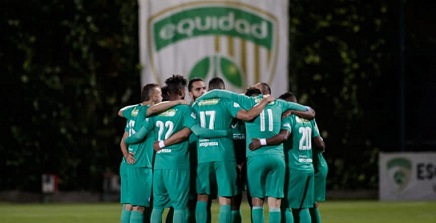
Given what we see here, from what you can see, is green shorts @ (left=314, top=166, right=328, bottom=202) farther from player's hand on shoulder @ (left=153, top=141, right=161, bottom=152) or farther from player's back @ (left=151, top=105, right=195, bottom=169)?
player's hand on shoulder @ (left=153, top=141, right=161, bottom=152)

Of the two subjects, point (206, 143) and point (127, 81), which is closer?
point (206, 143)

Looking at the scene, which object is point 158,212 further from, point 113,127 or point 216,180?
point 113,127

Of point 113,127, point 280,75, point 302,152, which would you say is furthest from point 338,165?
point 302,152

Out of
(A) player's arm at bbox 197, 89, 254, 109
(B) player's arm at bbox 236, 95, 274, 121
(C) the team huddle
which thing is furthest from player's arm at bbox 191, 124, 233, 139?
(A) player's arm at bbox 197, 89, 254, 109

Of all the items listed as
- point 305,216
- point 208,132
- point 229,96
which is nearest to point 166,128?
point 208,132

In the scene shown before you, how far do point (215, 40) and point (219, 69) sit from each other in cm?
62

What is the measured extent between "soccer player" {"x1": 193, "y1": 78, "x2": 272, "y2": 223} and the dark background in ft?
37.9

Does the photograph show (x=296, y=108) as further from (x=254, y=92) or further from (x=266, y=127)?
(x=254, y=92)

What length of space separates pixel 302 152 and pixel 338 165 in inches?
454

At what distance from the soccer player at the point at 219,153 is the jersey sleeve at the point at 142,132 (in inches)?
21.3

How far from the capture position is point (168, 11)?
22.6 m

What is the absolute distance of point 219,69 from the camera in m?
22.6

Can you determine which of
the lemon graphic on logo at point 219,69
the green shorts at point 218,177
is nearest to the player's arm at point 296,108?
the green shorts at point 218,177

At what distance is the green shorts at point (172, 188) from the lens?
1224 cm
